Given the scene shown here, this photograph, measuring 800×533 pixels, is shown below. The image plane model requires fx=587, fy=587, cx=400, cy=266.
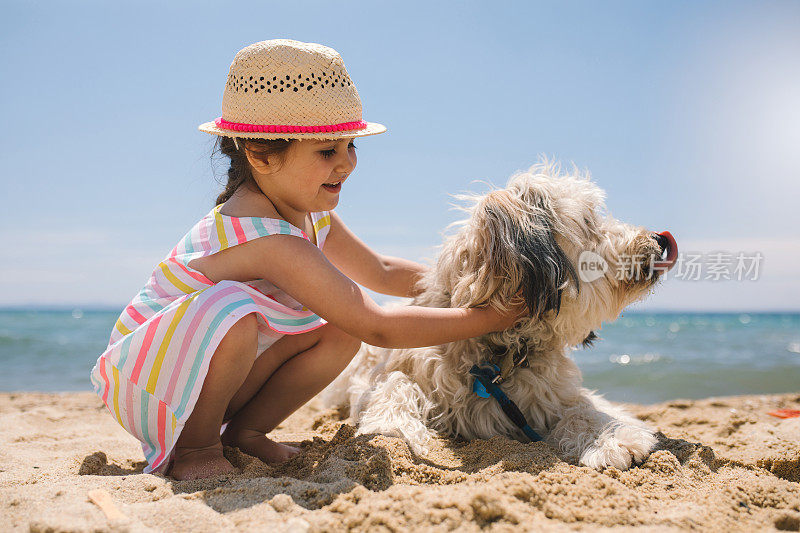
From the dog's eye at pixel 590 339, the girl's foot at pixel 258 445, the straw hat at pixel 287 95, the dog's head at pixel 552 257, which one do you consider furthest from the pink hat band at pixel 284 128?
the dog's eye at pixel 590 339

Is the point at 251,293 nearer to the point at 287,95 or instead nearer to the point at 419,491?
the point at 287,95

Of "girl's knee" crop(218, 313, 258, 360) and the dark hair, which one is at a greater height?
the dark hair

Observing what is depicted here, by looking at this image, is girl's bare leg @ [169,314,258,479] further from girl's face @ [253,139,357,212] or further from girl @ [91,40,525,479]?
girl's face @ [253,139,357,212]

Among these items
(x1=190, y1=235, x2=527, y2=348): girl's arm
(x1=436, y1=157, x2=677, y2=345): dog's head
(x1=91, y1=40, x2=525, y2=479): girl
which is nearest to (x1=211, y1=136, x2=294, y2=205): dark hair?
(x1=91, y1=40, x2=525, y2=479): girl

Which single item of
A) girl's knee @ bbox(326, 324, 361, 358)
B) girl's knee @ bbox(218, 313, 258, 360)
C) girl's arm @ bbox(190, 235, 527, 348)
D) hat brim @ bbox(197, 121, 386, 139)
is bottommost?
girl's knee @ bbox(326, 324, 361, 358)

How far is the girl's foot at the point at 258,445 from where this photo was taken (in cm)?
287

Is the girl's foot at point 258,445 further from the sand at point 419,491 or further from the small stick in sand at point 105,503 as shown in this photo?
the small stick in sand at point 105,503

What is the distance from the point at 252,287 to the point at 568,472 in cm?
164

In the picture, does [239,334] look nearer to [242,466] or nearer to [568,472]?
[242,466]

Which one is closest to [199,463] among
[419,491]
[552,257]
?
[419,491]

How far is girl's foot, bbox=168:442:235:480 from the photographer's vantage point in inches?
99.1

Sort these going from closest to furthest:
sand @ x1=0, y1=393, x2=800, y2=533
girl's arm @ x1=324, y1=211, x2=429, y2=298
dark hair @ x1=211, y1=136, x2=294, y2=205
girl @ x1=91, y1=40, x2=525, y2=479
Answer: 1. sand @ x1=0, y1=393, x2=800, y2=533
2. girl @ x1=91, y1=40, x2=525, y2=479
3. dark hair @ x1=211, y1=136, x2=294, y2=205
4. girl's arm @ x1=324, y1=211, x2=429, y2=298

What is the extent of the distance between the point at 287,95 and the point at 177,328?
117 centimetres

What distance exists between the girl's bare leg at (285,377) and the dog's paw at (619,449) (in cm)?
135
